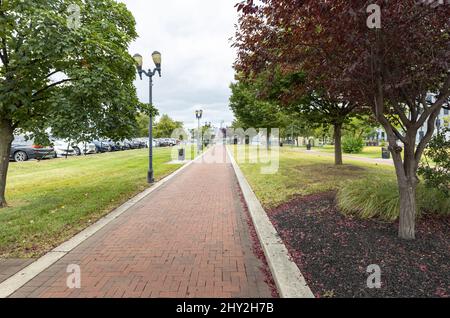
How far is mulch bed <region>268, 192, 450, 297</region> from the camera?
10.1 ft

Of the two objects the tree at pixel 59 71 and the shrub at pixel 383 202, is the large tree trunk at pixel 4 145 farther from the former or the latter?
the shrub at pixel 383 202

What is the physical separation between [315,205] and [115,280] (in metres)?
4.40

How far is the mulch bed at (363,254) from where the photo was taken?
3.08 m

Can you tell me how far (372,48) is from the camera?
11.7ft

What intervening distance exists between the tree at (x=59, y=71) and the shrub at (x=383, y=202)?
5.47 meters

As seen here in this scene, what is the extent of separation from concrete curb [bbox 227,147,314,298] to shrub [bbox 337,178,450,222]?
1.65 m

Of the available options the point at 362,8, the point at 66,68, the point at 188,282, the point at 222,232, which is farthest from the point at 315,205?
the point at 66,68

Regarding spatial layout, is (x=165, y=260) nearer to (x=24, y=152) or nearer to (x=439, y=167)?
(x=439, y=167)

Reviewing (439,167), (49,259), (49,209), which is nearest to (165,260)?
(49,259)

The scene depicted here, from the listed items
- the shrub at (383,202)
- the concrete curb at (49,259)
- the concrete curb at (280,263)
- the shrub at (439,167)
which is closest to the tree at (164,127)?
the concrete curb at (49,259)

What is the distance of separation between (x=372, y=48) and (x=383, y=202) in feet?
9.76

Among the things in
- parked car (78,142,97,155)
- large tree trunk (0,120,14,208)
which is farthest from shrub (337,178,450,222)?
parked car (78,142,97,155)

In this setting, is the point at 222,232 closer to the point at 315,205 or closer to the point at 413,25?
the point at 315,205

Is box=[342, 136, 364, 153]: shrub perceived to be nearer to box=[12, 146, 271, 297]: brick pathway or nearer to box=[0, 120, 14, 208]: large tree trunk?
box=[12, 146, 271, 297]: brick pathway
